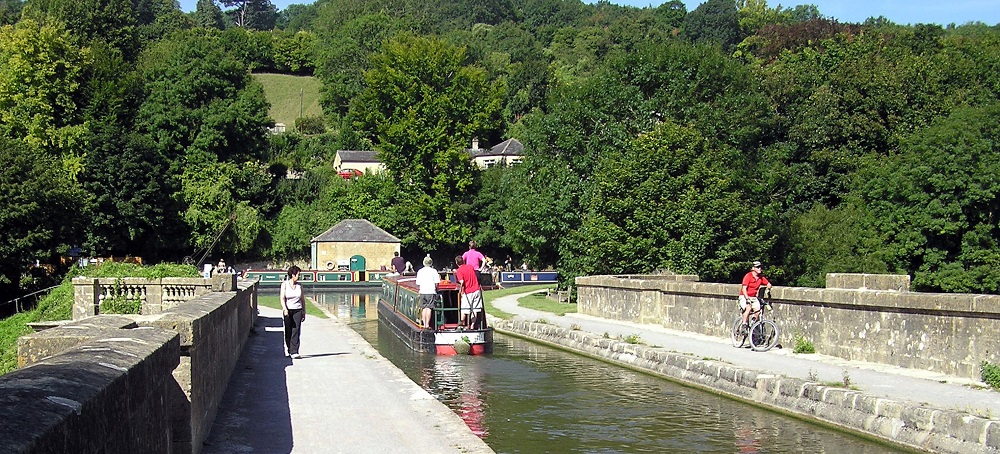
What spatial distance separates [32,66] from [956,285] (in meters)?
53.0

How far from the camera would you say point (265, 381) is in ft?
50.5

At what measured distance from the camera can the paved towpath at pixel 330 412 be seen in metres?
10.2

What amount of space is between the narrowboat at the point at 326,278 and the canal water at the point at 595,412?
3763 cm

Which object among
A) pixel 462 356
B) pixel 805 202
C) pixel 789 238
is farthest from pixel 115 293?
pixel 805 202

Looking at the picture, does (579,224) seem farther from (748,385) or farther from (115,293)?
(748,385)

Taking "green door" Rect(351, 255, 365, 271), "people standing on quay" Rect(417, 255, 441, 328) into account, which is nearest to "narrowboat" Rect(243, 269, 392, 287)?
"green door" Rect(351, 255, 365, 271)

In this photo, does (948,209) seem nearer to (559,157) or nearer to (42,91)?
(559,157)

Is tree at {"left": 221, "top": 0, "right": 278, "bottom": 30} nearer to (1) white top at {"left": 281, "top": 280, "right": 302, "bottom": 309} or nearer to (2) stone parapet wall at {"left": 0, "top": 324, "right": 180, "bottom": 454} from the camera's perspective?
(1) white top at {"left": 281, "top": 280, "right": 302, "bottom": 309}

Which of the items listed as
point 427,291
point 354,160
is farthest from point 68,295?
point 354,160

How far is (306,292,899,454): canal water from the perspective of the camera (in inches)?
468

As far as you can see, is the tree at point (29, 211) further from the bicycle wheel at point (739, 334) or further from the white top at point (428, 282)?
the bicycle wheel at point (739, 334)

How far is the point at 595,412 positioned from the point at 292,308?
6309 millimetres

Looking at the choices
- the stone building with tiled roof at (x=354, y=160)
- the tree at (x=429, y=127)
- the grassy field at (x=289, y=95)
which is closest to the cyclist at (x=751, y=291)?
the tree at (x=429, y=127)

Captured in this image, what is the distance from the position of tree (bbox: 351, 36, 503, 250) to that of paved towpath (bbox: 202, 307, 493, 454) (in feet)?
151
